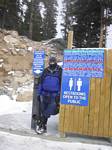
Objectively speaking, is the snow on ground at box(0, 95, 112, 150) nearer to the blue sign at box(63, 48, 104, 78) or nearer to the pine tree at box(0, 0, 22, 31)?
the blue sign at box(63, 48, 104, 78)

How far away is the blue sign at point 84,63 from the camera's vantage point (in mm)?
10320

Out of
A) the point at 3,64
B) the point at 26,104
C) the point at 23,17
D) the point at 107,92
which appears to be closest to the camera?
the point at 107,92

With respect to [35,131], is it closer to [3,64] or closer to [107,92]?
[107,92]

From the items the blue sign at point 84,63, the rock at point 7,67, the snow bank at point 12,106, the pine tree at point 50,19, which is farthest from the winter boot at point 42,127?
the pine tree at point 50,19

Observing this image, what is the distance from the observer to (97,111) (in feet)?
33.9

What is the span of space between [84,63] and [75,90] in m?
0.67

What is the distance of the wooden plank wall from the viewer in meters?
10.2

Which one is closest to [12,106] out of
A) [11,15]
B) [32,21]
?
[11,15]

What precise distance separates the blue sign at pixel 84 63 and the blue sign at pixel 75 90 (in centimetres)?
12

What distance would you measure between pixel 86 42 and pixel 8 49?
13703 mm

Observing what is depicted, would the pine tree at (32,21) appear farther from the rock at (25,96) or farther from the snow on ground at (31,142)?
the snow on ground at (31,142)

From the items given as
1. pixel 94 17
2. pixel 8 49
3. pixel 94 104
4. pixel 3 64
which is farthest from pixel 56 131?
pixel 94 17

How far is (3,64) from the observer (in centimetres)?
2720

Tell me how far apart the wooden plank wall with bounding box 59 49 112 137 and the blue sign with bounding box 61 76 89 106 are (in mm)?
120
